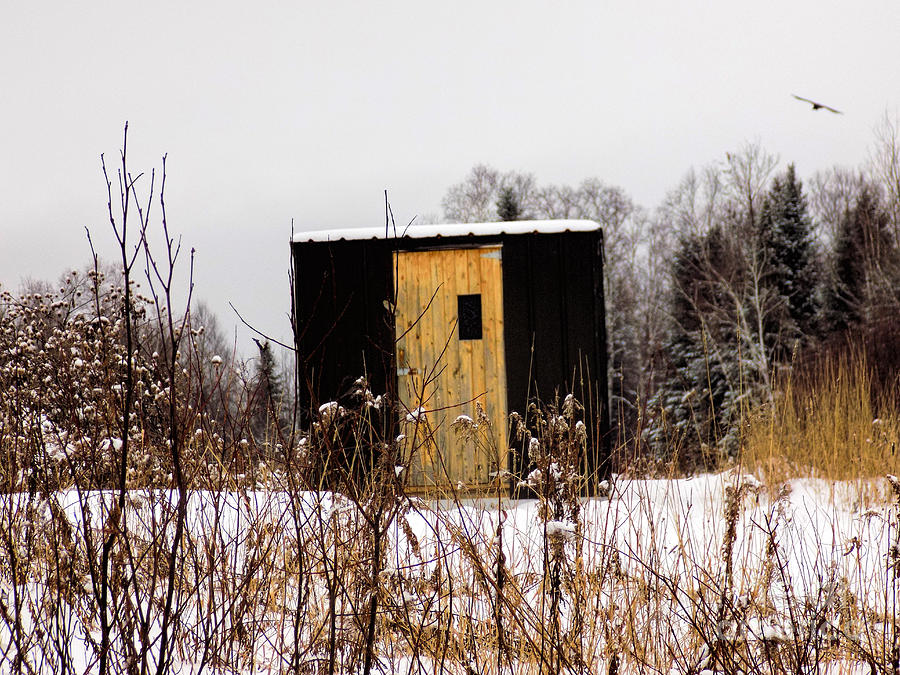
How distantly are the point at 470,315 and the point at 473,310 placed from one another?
0.05 m

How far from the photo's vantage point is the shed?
19.5ft

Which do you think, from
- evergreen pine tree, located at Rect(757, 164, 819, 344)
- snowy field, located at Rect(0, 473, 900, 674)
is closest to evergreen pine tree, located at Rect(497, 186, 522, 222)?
evergreen pine tree, located at Rect(757, 164, 819, 344)

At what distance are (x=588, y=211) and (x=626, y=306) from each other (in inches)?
116

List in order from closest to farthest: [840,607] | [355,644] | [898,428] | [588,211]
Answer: [355,644] → [840,607] → [898,428] → [588,211]

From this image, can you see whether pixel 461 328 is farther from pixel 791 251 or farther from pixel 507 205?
pixel 791 251

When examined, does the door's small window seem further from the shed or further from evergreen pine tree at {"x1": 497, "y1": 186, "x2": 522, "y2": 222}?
evergreen pine tree at {"x1": 497, "y1": 186, "x2": 522, "y2": 222}

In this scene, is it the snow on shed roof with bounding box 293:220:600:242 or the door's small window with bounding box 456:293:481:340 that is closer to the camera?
the snow on shed roof with bounding box 293:220:600:242

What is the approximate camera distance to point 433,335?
6219 millimetres

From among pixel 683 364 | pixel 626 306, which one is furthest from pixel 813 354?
pixel 626 306

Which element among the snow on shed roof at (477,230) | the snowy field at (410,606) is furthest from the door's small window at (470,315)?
the snowy field at (410,606)

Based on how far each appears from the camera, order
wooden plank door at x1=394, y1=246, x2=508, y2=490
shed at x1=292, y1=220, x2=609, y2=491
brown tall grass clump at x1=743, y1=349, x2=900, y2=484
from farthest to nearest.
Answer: wooden plank door at x1=394, y1=246, x2=508, y2=490 < shed at x1=292, y1=220, x2=609, y2=491 < brown tall grass clump at x1=743, y1=349, x2=900, y2=484

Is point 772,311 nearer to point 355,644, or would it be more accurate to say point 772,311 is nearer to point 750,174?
point 750,174

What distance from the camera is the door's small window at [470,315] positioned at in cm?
616

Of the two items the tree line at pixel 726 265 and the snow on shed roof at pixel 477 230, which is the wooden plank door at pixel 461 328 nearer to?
the snow on shed roof at pixel 477 230
